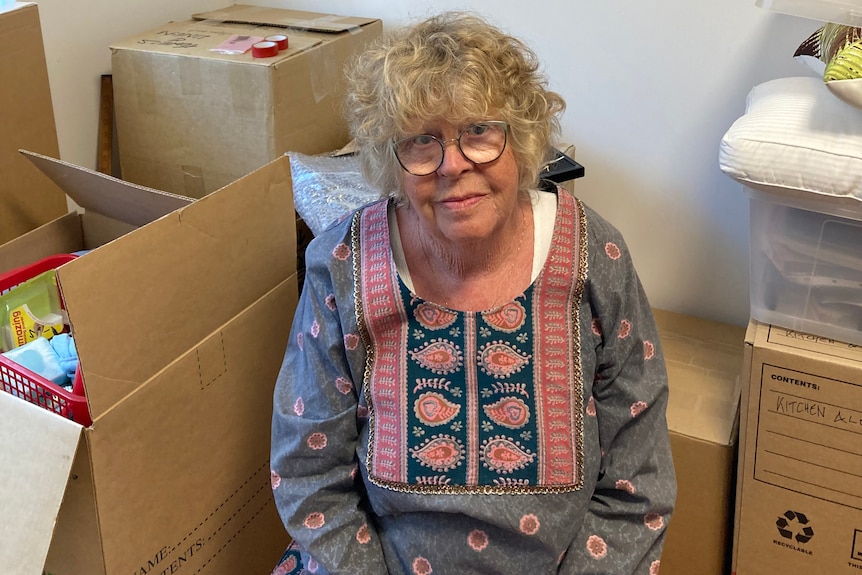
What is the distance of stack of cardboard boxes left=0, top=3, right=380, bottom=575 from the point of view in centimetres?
98

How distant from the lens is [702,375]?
1492mm

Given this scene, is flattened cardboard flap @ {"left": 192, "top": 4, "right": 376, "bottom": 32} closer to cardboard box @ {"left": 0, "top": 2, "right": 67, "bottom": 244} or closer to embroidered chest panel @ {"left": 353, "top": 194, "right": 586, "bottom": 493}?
cardboard box @ {"left": 0, "top": 2, "right": 67, "bottom": 244}

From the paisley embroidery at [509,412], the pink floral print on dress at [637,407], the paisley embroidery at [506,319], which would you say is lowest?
the pink floral print on dress at [637,407]

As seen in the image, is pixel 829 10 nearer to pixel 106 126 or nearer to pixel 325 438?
pixel 325 438

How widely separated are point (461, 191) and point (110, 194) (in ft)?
2.06

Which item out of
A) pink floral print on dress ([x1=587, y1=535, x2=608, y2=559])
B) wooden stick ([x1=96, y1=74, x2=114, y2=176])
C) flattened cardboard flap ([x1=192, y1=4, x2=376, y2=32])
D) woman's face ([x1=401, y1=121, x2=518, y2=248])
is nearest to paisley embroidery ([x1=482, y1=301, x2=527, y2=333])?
woman's face ([x1=401, y1=121, x2=518, y2=248])

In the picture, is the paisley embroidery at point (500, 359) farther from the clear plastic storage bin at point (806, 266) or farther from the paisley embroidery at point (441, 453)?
the clear plastic storage bin at point (806, 266)

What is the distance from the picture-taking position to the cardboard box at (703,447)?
1.36 meters

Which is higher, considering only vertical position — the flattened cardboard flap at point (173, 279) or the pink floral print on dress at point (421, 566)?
the flattened cardboard flap at point (173, 279)

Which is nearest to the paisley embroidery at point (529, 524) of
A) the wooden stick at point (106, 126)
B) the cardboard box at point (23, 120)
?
the cardboard box at point (23, 120)

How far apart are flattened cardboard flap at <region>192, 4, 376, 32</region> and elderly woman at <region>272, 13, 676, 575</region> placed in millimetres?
630

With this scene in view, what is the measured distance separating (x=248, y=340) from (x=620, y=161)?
0.85m

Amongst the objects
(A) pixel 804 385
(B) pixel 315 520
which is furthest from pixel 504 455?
(A) pixel 804 385

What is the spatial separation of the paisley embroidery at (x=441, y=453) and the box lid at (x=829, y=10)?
0.75 meters
